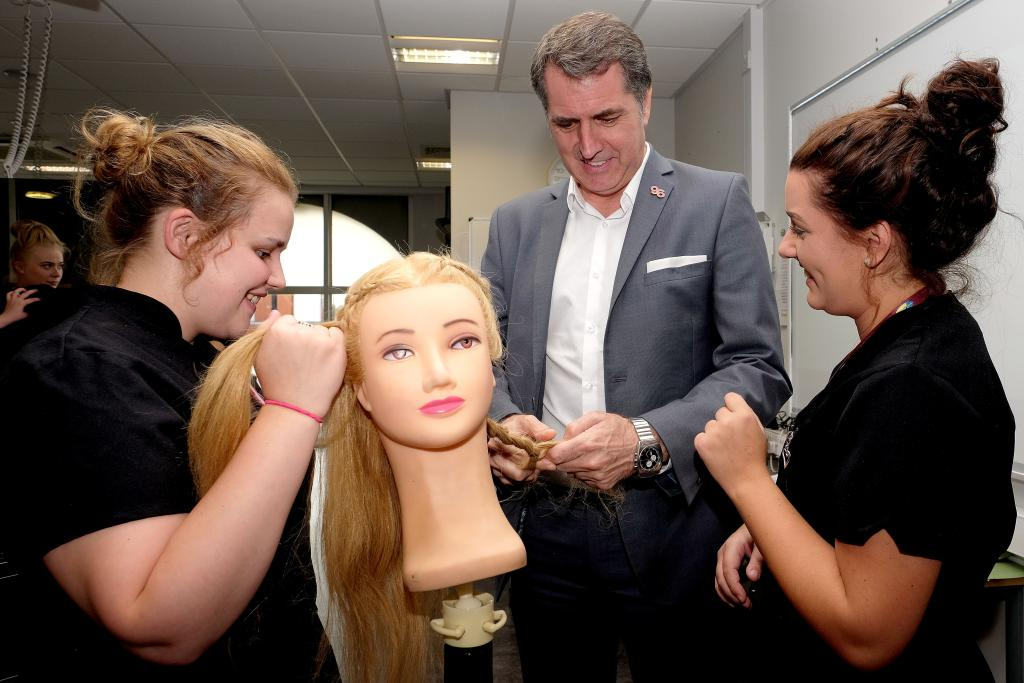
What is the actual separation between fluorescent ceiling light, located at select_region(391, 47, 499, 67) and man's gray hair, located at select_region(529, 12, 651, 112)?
145 inches

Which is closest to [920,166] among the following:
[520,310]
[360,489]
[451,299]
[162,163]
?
[451,299]

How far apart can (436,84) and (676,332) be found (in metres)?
4.74

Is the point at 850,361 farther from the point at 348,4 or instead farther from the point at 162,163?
the point at 348,4

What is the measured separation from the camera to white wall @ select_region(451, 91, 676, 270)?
588 centimetres

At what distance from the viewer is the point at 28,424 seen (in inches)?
34.8

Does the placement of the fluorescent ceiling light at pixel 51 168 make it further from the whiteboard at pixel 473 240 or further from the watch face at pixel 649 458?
the watch face at pixel 649 458

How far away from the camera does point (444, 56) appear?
5156 millimetres

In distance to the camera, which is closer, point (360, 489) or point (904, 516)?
point (904, 516)

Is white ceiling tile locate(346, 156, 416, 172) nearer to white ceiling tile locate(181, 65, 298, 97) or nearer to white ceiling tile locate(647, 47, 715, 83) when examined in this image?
white ceiling tile locate(181, 65, 298, 97)

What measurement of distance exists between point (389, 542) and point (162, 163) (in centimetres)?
72

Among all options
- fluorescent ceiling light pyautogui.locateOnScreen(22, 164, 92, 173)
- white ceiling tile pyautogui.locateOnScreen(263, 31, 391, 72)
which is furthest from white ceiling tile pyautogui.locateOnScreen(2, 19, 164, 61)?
fluorescent ceiling light pyautogui.locateOnScreen(22, 164, 92, 173)

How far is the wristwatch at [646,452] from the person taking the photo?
1.34m

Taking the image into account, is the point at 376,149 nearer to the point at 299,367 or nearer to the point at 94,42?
the point at 94,42

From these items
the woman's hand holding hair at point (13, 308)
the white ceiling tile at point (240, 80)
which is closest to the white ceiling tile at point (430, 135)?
the white ceiling tile at point (240, 80)
